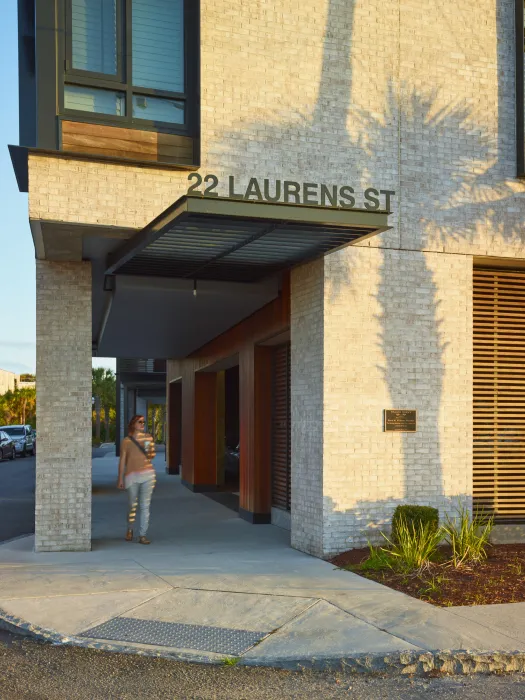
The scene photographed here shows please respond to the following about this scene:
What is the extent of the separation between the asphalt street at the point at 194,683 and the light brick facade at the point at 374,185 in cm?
477

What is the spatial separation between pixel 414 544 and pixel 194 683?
449 centimetres

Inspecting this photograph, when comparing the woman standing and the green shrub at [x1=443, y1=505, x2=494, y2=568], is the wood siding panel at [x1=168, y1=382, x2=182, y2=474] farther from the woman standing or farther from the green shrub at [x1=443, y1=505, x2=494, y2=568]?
the green shrub at [x1=443, y1=505, x2=494, y2=568]

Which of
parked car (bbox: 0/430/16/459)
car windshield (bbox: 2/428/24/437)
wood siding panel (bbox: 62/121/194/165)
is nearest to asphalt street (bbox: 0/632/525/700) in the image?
wood siding panel (bbox: 62/121/194/165)

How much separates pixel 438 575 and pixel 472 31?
25.3ft

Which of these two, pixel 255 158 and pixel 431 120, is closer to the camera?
pixel 255 158

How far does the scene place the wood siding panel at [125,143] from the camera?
34.7 ft

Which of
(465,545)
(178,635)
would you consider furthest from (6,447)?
(178,635)

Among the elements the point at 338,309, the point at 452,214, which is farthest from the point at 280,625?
the point at 452,214

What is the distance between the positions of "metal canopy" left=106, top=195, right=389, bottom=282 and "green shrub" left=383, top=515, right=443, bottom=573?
11.8 ft

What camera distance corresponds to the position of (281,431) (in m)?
14.6

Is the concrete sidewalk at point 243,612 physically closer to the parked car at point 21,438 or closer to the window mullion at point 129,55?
the window mullion at point 129,55

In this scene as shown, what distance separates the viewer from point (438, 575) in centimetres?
941

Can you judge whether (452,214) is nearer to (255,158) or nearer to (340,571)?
(255,158)

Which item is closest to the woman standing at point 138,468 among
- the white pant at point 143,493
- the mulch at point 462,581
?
the white pant at point 143,493
